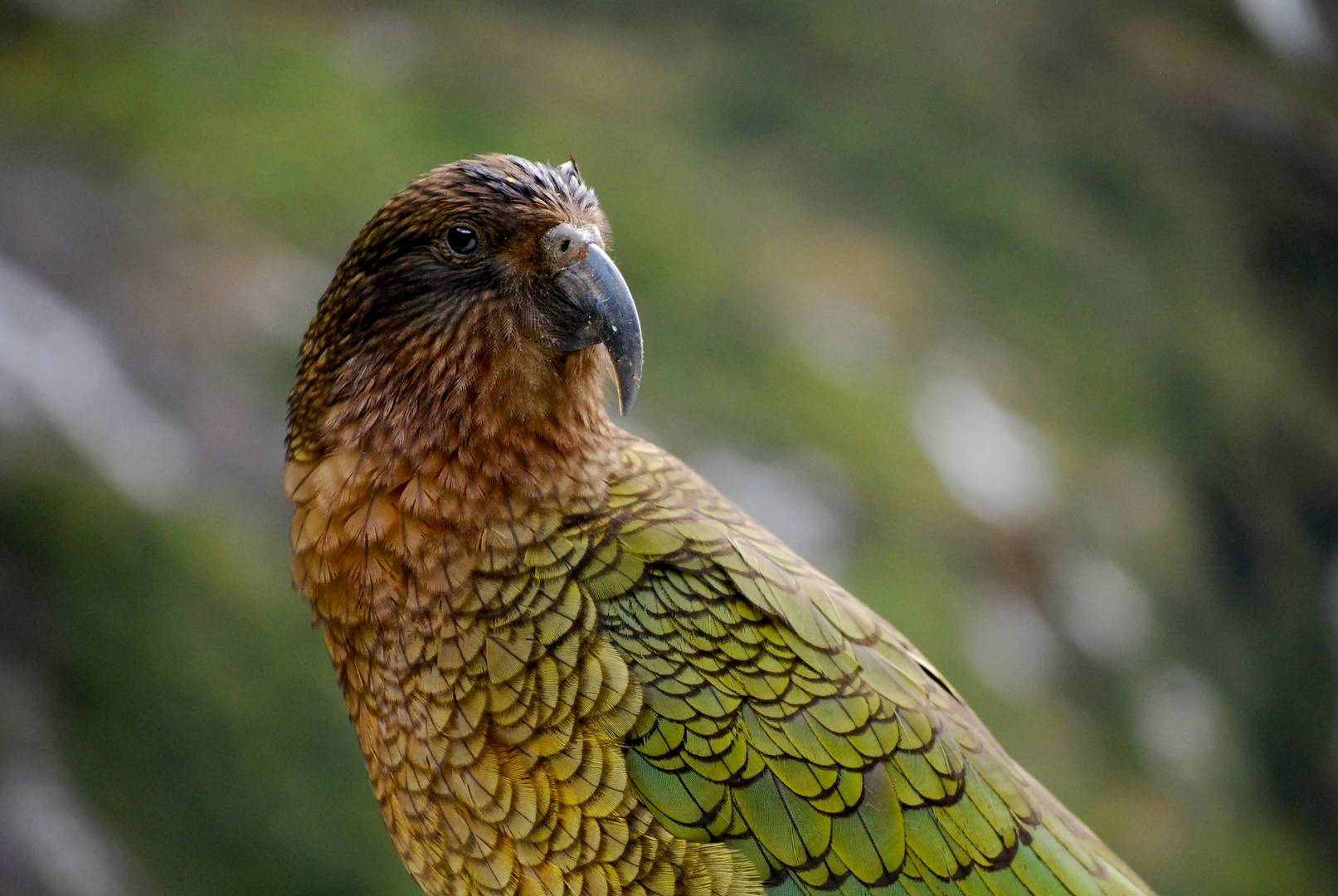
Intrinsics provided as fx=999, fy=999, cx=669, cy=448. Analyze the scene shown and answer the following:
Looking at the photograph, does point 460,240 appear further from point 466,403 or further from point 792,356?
point 792,356

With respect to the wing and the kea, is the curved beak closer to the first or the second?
the kea

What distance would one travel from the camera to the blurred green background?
4.52 meters

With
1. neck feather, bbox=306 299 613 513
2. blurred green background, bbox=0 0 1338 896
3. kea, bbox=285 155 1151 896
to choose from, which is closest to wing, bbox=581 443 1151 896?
kea, bbox=285 155 1151 896

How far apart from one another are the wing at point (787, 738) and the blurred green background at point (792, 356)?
331 centimetres

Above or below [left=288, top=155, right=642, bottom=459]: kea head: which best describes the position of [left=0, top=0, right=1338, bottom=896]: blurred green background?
above

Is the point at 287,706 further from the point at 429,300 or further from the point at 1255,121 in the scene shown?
the point at 1255,121

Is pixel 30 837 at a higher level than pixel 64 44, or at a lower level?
lower

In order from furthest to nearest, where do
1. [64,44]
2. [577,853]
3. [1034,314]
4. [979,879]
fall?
[1034,314] < [64,44] < [979,879] < [577,853]

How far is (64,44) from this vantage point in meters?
5.20

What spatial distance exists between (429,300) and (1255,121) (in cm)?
717

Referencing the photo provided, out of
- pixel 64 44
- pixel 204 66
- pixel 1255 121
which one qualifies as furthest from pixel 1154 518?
pixel 64 44

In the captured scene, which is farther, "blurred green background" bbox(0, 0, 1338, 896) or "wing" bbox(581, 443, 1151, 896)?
"blurred green background" bbox(0, 0, 1338, 896)

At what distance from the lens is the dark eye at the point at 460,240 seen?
195 centimetres

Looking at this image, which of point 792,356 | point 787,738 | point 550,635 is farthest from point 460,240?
point 792,356
